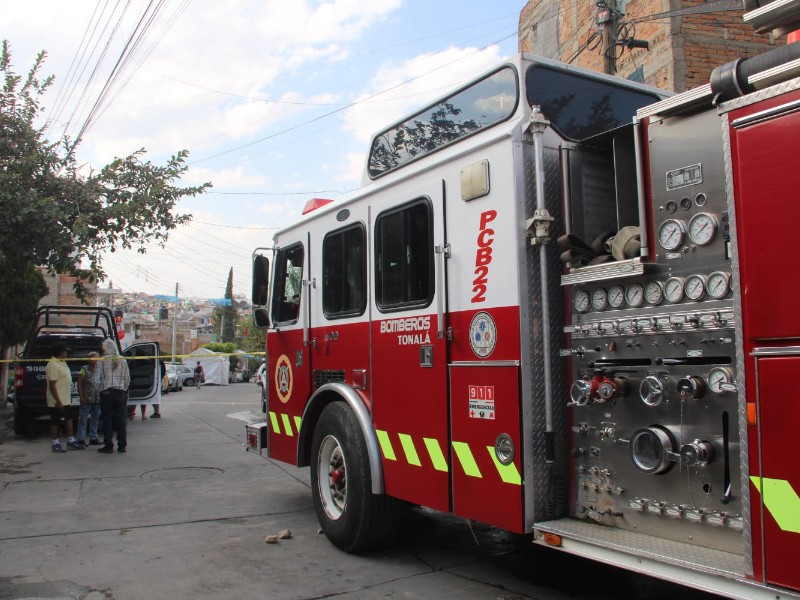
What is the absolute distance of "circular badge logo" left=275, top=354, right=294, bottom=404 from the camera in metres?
6.83

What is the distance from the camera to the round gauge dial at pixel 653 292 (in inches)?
137

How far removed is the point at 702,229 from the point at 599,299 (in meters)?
0.69

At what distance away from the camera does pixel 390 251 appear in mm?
5309

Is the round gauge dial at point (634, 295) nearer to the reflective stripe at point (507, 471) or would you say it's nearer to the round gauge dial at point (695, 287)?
the round gauge dial at point (695, 287)

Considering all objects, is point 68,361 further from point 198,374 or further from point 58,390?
point 198,374

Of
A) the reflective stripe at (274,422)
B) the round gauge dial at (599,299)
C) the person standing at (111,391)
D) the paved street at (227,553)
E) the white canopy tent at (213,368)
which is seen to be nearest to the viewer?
the round gauge dial at (599,299)

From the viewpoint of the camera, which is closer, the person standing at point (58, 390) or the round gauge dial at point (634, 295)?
the round gauge dial at point (634, 295)

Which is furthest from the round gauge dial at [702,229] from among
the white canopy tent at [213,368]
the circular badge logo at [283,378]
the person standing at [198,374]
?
the white canopy tent at [213,368]

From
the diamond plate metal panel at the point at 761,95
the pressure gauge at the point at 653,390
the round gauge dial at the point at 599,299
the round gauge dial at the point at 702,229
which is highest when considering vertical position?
the diamond plate metal panel at the point at 761,95

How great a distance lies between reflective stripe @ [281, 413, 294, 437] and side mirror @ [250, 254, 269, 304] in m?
1.32

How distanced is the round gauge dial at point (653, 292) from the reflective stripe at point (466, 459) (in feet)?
4.83

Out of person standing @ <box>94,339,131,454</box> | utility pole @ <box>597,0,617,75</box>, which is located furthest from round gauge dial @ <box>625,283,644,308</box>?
person standing @ <box>94,339,131,454</box>

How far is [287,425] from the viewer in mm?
6828

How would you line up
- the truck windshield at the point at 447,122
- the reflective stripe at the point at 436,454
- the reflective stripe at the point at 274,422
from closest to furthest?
the truck windshield at the point at 447,122 → the reflective stripe at the point at 436,454 → the reflective stripe at the point at 274,422
